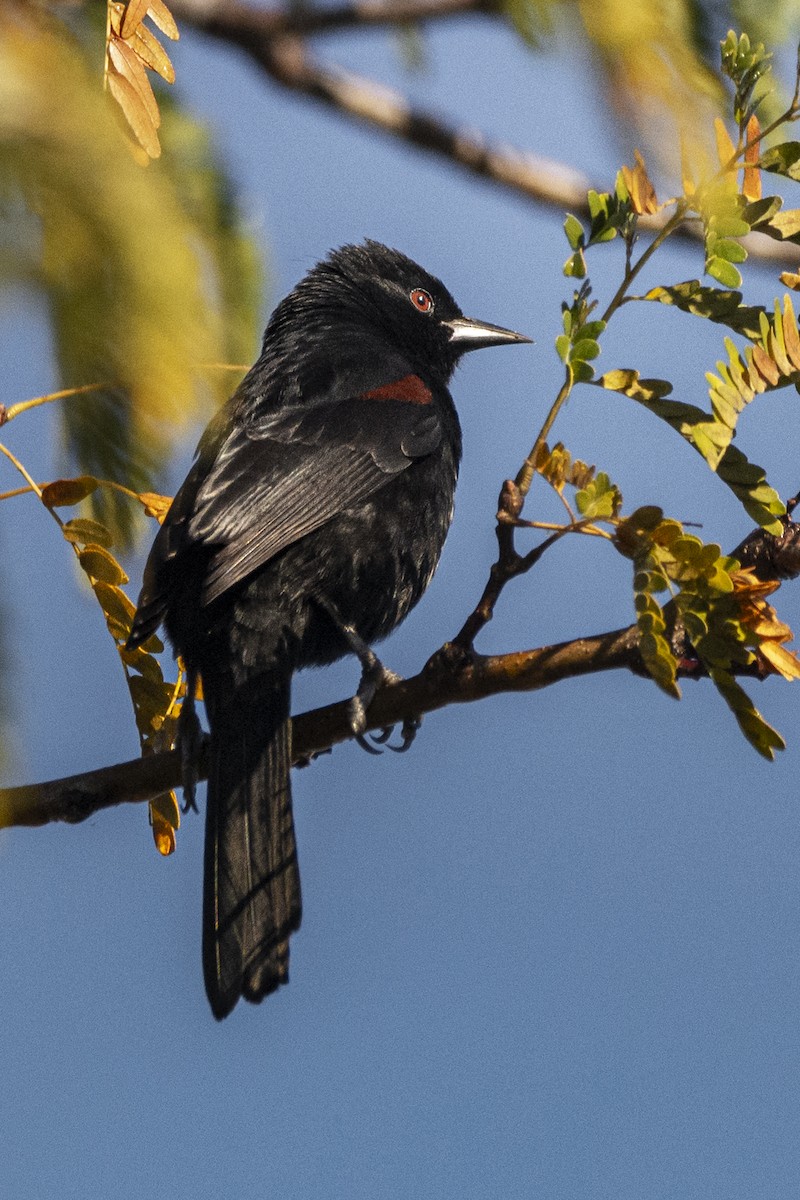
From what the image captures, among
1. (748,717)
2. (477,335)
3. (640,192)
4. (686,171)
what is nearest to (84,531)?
(640,192)

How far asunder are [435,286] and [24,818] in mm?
3302

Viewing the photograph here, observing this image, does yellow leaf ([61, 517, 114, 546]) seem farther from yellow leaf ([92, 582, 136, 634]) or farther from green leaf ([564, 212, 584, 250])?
green leaf ([564, 212, 584, 250])

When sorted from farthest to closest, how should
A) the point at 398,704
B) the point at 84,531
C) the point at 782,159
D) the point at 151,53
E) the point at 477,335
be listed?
1. the point at 477,335
2. the point at 398,704
3. the point at 84,531
4. the point at 782,159
5. the point at 151,53

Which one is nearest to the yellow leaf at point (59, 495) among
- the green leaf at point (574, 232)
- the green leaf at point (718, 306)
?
the green leaf at point (574, 232)

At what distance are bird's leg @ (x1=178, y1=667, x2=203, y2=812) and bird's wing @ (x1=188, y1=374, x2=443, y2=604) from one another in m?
0.34

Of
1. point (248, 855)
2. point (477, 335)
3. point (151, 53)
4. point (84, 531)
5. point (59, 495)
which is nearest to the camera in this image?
point (151, 53)

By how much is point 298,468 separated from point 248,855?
1.20 m

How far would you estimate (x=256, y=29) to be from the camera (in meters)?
2.71

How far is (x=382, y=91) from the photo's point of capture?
12.0ft

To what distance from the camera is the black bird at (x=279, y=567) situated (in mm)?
3385

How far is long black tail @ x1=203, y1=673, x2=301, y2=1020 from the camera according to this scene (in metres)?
3.27

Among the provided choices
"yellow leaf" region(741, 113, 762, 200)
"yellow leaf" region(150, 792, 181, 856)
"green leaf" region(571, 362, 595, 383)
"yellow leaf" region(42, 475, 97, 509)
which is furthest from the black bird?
"yellow leaf" region(741, 113, 762, 200)

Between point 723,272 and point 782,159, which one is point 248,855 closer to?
point 723,272

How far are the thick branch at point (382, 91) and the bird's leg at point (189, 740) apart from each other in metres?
1.62
